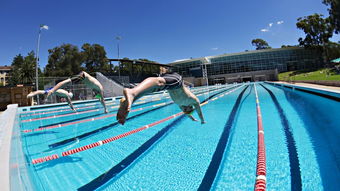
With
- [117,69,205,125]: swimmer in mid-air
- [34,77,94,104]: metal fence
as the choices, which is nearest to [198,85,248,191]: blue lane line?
[117,69,205,125]: swimmer in mid-air

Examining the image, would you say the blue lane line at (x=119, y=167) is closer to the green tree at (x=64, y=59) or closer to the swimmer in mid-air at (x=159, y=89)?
the swimmer in mid-air at (x=159, y=89)

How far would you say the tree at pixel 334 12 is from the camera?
33494mm

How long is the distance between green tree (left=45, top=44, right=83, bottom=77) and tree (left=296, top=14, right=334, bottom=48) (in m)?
53.3

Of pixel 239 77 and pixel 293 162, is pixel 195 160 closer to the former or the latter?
pixel 293 162

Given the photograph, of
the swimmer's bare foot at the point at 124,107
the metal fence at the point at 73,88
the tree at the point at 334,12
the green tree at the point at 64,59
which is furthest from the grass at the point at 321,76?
the green tree at the point at 64,59

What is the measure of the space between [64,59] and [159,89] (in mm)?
47732

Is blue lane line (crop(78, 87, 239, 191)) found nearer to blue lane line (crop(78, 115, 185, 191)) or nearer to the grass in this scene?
blue lane line (crop(78, 115, 185, 191))

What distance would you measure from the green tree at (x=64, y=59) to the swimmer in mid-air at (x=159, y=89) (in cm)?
4578

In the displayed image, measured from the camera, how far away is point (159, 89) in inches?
74.2

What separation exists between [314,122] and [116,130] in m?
5.47

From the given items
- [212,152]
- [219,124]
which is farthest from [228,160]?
[219,124]

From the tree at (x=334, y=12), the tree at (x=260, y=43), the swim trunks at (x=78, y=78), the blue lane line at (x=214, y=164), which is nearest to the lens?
the blue lane line at (x=214, y=164)

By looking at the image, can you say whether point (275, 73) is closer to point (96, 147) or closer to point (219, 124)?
point (219, 124)

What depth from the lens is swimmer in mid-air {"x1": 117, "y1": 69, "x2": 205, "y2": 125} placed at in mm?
1433
